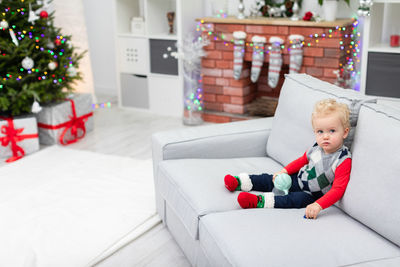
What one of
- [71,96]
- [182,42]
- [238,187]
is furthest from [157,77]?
[238,187]

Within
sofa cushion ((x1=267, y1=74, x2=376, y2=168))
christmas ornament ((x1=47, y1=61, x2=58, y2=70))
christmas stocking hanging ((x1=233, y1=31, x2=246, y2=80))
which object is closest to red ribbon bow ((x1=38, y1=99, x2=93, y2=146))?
christmas ornament ((x1=47, y1=61, x2=58, y2=70))

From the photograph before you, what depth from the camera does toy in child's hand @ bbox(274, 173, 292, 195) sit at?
79.3 inches

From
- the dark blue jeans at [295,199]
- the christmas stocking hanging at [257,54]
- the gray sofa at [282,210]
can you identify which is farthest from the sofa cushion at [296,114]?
the christmas stocking hanging at [257,54]

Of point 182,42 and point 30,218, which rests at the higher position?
point 182,42

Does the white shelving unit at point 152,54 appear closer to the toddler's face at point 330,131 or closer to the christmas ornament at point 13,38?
the christmas ornament at point 13,38

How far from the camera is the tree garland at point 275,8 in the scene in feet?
13.0

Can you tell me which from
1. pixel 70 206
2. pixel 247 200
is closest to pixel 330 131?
pixel 247 200

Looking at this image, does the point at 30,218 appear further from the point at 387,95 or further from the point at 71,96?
the point at 387,95

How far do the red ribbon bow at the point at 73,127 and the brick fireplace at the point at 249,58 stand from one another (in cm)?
110

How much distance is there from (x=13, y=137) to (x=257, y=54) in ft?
6.53

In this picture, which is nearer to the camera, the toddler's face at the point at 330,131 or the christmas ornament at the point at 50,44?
the toddler's face at the point at 330,131

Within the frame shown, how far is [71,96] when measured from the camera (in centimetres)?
399

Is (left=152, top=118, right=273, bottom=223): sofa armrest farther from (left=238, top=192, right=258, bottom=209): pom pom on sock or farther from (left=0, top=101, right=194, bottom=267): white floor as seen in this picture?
(left=238, top=192, right=258, bottom=209): pom pom on sock

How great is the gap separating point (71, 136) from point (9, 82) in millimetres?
722
